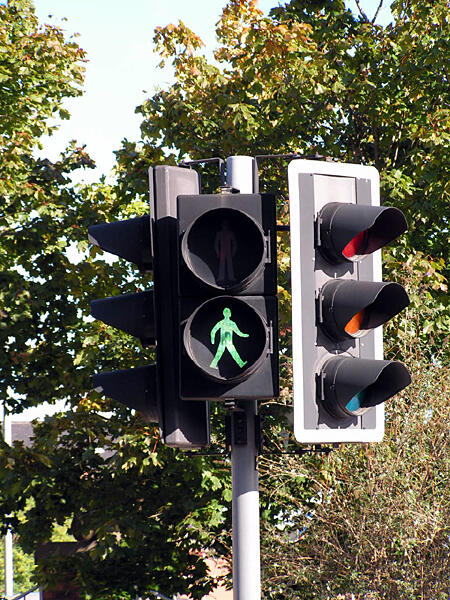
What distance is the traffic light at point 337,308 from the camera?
3.50 metres

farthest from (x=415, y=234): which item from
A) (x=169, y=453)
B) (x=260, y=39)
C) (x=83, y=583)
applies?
(x=83, y=583)

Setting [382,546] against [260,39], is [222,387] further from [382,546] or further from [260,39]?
[260,39]

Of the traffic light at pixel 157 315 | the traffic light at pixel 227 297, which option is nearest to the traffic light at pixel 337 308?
the traffic light at pixel 227 297

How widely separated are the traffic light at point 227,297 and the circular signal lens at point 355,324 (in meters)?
0.33

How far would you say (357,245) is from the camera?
12.5ft

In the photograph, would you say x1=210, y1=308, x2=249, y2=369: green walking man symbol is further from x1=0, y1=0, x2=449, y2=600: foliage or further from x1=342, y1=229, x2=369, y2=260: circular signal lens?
x1=0, y1=0, x2=449, y2=600: foliage

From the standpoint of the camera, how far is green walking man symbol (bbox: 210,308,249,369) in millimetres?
3510

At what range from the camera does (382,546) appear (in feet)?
36.4

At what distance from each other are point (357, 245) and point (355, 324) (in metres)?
0.35

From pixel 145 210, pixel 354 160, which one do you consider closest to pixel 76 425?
pixel 145 210

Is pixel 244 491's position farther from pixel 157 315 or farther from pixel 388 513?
pixel 388 513

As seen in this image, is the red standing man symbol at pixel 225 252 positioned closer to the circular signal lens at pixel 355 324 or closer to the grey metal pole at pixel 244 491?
the grey metal pole at pixel 244 491

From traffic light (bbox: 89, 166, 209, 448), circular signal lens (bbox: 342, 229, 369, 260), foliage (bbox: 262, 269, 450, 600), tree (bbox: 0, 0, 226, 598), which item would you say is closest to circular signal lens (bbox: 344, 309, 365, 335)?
circular signal lens (bbox: 342, 229, 369, 260)

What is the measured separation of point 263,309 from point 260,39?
485 inches
